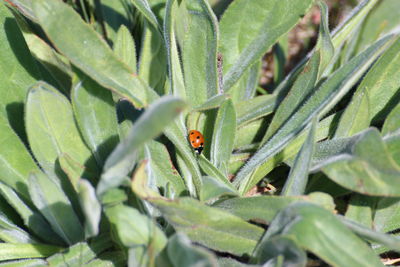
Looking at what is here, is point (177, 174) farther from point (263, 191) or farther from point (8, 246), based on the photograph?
point (8, 246)

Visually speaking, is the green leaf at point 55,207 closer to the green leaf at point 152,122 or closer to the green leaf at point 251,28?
the green leaf at point 152,122

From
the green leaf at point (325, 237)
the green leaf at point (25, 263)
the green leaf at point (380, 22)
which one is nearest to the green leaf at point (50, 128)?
the green leaf at point (25, 263)

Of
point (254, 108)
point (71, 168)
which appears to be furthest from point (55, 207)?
point (254, 108)

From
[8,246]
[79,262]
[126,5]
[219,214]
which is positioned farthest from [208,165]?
[126,5]

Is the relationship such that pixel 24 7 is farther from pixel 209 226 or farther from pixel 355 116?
pixel 355 116

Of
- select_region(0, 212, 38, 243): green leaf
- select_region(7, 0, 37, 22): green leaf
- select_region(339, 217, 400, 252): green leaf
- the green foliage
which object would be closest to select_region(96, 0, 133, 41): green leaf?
the green foliage

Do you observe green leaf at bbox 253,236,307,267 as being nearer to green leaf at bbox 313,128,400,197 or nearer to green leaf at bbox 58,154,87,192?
green leaf at bbox 313,128,400,197
